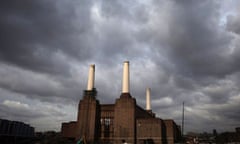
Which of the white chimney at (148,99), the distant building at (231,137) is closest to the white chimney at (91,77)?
the white chimney at (148,99)

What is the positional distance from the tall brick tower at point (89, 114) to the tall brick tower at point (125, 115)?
20.2 ft

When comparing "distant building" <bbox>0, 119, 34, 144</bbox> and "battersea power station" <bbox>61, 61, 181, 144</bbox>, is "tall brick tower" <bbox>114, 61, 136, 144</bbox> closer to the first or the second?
"battersea power station" <bbox>61, 61, 181, 144</bbox>

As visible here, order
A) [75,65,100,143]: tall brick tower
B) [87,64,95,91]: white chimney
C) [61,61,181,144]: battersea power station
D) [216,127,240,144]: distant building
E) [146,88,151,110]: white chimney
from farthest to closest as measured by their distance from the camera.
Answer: [216,127,240,144]: distant building < [146,88,151,110]: white chimney < [87,64,95,91]: white chimney < [75,65,100,143]: tall brick tower < [61,61,181,144]: battersea power station

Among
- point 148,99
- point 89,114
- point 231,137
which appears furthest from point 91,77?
point 231,137

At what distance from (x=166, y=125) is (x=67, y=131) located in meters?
31.9

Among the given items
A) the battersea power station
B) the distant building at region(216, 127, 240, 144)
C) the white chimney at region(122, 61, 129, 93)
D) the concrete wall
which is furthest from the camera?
the distant building at region(216, 127, 240, 144)

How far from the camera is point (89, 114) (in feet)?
217

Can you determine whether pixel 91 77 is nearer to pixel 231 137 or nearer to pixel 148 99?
pixel 148 99

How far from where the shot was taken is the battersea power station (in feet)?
204

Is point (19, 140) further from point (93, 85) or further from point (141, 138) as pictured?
point (141, 138)

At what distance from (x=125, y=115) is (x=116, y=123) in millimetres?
3725

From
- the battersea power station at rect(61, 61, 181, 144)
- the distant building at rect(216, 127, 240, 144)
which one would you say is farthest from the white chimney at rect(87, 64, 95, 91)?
the distant building at rect(216, 127, 240, 144)

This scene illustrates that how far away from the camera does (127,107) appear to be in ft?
212

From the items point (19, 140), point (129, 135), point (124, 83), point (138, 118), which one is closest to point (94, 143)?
point (129, 135)
